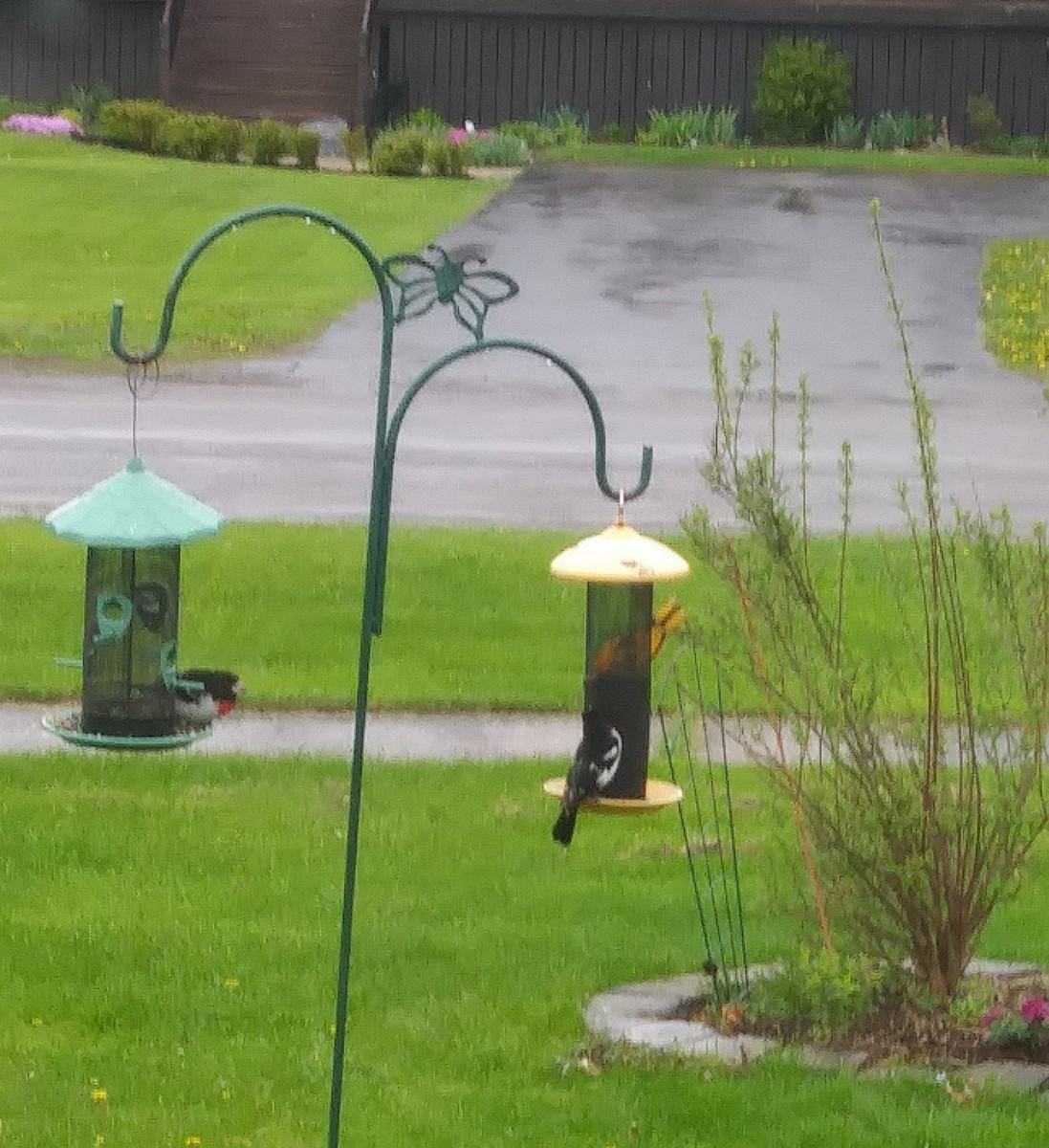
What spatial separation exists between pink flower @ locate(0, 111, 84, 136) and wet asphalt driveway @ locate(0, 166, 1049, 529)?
→ 6.36 meters

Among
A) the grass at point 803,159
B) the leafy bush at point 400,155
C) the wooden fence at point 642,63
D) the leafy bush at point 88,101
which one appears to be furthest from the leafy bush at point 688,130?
the leafy bush at point 88,101

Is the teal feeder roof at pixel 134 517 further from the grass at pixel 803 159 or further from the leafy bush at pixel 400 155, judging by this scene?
the grass at pixel 803 159

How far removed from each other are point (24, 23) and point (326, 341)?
54.8 feet

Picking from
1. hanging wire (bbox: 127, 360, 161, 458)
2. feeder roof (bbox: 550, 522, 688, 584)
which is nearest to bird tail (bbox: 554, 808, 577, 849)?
feeder roof (bbox: 550, 522, 688, 584)

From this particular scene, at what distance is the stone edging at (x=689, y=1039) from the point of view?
6672 millimetres

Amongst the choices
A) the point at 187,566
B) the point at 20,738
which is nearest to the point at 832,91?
the point at 187,566

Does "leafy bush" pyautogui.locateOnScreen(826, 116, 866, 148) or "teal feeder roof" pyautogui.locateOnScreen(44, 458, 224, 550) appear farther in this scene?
"leafy bush" pyautogui.locateOnScreen(826, 116, 866, 148)

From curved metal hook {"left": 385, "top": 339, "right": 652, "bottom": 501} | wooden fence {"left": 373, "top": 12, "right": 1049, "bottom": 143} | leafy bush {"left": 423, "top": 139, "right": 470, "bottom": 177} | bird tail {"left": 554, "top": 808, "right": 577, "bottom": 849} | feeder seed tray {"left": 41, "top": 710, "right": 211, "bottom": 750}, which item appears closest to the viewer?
curved metal hook {"left": 385, "top": 339, "right": 652, "bottom": 501}

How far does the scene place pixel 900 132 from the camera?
36.4 m

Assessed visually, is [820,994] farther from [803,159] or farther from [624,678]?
[803,159]

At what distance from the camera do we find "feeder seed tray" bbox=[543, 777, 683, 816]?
20.5 ft

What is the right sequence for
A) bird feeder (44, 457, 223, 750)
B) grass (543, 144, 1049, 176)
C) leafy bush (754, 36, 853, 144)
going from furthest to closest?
1. leafy bush (754, 36, 853, 144)
2. grass (543, 144, 1049, 176)
3. bird feeder (44, 457, 223, 750)

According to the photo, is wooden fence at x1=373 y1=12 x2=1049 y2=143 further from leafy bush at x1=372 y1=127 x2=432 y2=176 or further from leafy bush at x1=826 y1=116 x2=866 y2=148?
leafy bush at x1=372 y1=127 x2=432 y2=176

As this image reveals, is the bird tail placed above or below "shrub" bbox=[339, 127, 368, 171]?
above
